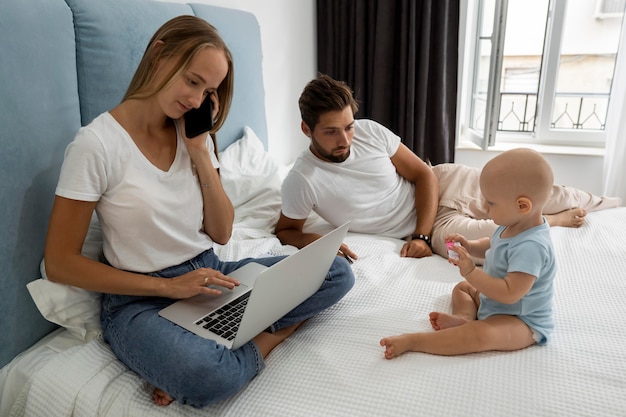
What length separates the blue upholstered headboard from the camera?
1.07 meters

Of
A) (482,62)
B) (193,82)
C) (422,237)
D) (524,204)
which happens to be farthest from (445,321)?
(482,62)

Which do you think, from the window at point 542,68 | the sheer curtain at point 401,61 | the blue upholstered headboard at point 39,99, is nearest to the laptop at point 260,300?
the blue upholstered headboard at point 39,99

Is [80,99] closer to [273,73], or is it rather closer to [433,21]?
[273,73]

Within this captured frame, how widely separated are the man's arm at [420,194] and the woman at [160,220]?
49cm

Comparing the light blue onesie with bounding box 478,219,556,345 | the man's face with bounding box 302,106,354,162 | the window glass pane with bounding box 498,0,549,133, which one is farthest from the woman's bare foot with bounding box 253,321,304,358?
the window glass pane with bounding box 498,0,549,133

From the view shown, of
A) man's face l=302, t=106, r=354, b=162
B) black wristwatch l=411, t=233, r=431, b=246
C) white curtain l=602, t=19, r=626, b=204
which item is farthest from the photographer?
white curtain l=602, t=19, r=626, b=204

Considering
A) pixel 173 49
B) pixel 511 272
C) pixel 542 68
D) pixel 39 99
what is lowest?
pixel 511 272

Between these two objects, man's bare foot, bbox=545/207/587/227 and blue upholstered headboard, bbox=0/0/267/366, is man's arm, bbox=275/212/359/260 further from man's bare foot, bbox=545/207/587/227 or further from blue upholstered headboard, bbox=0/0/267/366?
man's bare foot, bbox=545/207/587/227

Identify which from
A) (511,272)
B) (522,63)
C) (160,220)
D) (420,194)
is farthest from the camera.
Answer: (522,63)

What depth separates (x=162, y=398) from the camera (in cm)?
101

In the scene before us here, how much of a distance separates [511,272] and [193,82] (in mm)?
879

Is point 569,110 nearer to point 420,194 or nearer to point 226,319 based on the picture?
point 420,194

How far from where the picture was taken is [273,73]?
2.75 m

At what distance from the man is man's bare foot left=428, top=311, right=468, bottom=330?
0.45 m
